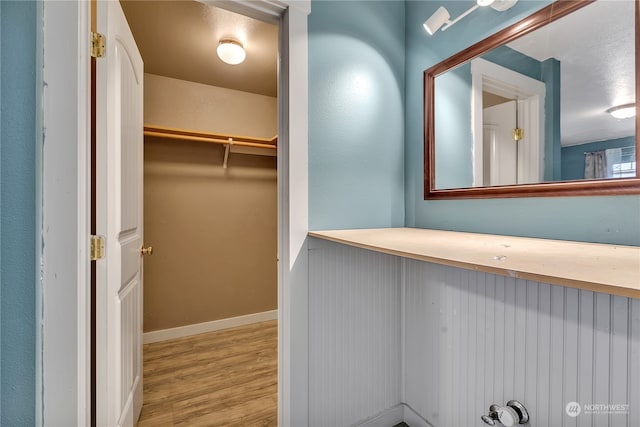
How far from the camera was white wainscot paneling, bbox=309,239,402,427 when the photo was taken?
1.38 meters

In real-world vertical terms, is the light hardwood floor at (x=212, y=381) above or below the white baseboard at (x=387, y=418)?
below

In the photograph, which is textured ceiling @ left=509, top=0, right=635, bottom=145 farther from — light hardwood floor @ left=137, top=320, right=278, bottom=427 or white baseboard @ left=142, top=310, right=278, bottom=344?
white baseboard @ left=142, top=310, right=278, bottom=344

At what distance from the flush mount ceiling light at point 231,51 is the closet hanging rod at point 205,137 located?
72 cm

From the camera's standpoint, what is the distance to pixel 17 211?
865 millimetres

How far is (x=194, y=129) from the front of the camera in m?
2.68

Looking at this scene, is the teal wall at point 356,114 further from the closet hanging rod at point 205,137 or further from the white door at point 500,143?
the closet hanging rod at point 205,137

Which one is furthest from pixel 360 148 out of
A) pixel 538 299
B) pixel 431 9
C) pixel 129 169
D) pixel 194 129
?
pixel 194 129

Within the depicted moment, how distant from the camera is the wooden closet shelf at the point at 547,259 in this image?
0.53 metres

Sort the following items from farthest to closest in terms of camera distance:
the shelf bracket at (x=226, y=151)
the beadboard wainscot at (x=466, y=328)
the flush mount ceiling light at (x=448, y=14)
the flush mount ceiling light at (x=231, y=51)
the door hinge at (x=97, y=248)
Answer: the shelf bracket at (x=226, y=151) < the flush mount ceiling light at (x=231, y=51) < the flush mount ceiling light at (x=448, y=14) < the door hinge at (x=97, y=248) < the beadboard wainscot at (x=466, y=328)

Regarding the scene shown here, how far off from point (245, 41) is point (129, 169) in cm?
123

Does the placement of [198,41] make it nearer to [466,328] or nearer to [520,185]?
[520,185]

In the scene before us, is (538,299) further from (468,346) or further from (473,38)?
(473,38)

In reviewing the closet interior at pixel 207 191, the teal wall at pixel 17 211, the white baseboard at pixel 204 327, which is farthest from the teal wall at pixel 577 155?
the white baseboard at pixel 204 327

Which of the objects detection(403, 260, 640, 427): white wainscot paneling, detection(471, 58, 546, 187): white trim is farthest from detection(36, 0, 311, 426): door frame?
detection(471, 58, 546, 187): white trim
